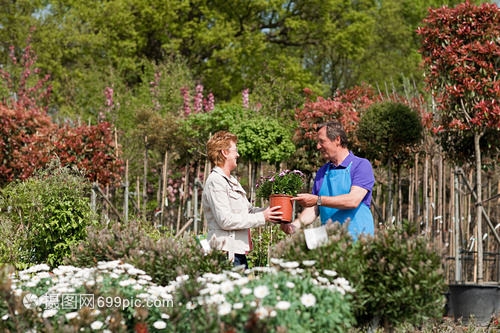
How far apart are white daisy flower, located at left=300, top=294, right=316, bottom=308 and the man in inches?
41.3

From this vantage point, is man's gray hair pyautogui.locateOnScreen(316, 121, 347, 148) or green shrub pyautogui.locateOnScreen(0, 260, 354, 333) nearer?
green shrub pyautogui.locateOnScreen(0, 260, 354, 333)

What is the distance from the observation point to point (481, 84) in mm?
5984

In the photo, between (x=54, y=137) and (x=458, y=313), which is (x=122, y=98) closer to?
(x=54, y=137)

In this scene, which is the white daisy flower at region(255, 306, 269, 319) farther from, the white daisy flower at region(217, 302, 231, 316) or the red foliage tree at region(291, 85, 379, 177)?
the red foliage tree at region(291, 85, 379, 177)

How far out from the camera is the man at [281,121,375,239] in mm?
3426

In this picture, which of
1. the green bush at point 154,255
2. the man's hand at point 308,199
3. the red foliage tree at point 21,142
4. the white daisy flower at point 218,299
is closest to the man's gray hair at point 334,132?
the man's hand at point 308,199

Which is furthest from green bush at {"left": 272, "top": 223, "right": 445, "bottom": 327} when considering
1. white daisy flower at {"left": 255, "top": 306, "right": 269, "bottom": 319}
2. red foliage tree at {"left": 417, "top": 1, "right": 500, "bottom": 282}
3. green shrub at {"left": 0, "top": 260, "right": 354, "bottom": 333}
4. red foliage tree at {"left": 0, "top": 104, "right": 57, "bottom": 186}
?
red foliage tree at {"left": 0, "top": 104, "right": 57, "bottom": 186}

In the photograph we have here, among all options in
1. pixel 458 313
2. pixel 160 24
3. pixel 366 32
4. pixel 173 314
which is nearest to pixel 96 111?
pixel 160 24

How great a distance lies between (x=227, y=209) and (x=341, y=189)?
0.81 m

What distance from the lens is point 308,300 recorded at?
7.77 feet

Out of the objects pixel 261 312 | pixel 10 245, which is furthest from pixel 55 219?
pixel 261 312

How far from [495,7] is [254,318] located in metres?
5.41

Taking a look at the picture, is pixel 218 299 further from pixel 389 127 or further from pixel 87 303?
pixel 389 127

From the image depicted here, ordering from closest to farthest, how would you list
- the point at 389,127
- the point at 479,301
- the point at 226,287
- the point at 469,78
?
the point at 226,287
the point at 479,301
the point at 469,78
the point at 389,127
